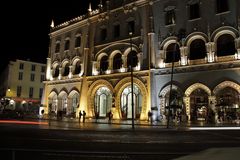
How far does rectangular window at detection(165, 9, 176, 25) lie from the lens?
3147 cm

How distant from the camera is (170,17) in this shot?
104ft

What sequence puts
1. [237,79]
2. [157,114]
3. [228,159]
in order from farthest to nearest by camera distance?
[157,114], [237,79], [228,159]

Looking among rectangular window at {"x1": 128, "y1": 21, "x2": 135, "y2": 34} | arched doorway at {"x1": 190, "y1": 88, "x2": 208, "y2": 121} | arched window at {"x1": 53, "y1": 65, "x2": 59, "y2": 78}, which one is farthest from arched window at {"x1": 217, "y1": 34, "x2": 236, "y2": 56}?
arched window at {"x1": 53, "y1": 65, "x2": 59, "y2": 78}

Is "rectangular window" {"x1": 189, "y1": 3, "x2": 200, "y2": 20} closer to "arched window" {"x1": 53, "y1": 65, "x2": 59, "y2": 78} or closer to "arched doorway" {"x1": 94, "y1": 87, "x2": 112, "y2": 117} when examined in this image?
"arched doorway" {"x1": 94, "y1": 87, "x2": 112, "y2": 117}

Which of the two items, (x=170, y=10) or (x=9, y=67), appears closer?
(x=170, y=10)

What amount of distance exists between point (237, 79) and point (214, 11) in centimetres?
815

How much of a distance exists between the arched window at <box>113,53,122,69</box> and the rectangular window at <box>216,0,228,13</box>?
14142 mm

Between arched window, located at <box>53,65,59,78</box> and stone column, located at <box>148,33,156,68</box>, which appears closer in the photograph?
stone column, located at <box>148,33,156,68</box>

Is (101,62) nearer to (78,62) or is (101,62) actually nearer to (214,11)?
(78,62)

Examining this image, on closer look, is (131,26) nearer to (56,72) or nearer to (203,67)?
(203,67)

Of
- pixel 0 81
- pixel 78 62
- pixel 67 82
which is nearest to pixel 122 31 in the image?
pixel 78 62

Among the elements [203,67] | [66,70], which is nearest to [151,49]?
[203,67]

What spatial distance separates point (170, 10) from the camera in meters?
31.9

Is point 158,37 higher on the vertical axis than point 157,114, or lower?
higher
